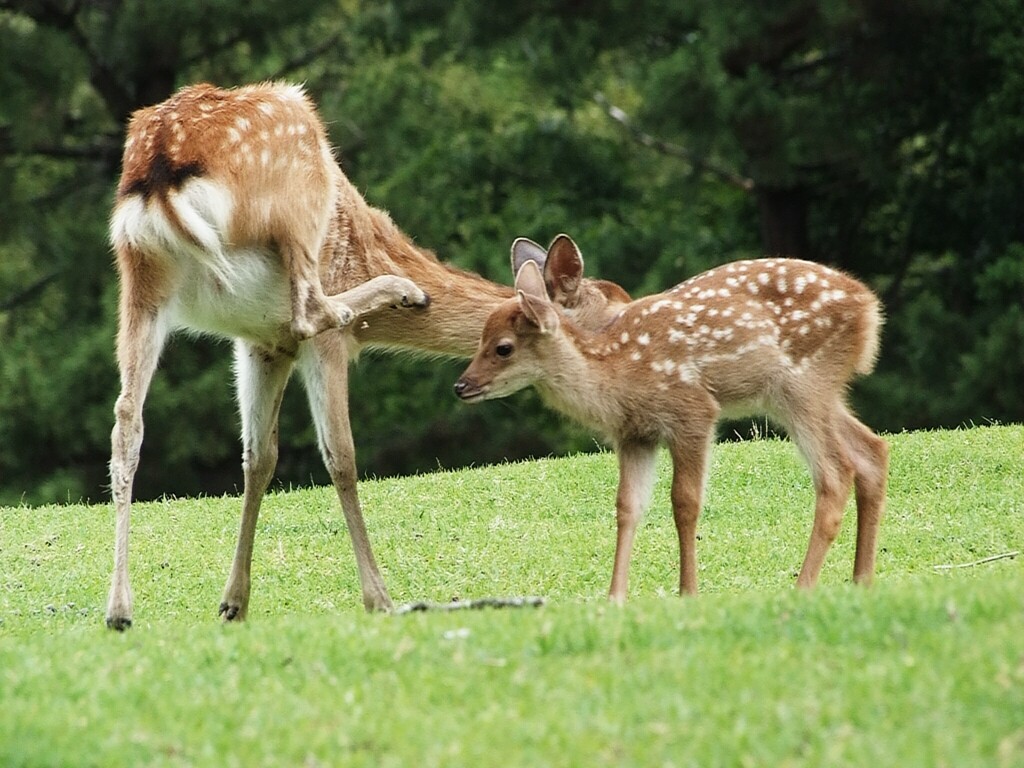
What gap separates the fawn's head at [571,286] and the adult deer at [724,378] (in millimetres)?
780

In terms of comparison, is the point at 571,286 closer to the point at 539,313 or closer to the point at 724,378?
the point at 539,313

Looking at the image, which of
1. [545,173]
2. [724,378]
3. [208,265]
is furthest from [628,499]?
[545,173]

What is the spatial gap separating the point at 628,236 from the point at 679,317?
12.2 meters

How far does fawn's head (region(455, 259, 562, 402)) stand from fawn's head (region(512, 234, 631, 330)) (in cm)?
59

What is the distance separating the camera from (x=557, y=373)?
Answer: 788cm

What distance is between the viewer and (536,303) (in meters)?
7.95

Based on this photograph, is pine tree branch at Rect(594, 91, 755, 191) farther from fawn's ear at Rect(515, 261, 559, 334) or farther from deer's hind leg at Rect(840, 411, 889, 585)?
deer's hind leg at Rect(840, 411, 889, 585)

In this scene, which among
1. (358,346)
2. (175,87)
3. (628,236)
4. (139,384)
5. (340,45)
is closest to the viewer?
(139,384)

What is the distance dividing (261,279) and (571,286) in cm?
178

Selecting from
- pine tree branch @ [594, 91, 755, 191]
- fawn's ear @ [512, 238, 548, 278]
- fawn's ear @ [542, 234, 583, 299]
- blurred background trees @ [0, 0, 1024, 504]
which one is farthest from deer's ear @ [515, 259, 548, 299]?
pine tree branch @ [594, 91, 755, 191]

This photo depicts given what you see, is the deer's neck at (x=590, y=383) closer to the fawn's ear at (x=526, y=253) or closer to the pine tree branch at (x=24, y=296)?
the fawn's ear at (x=526, y=253)

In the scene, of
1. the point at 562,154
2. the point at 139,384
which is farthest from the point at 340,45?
the point at 139,384

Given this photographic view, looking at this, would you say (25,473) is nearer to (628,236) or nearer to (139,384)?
(628,236)

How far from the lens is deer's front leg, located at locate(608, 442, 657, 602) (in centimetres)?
734
